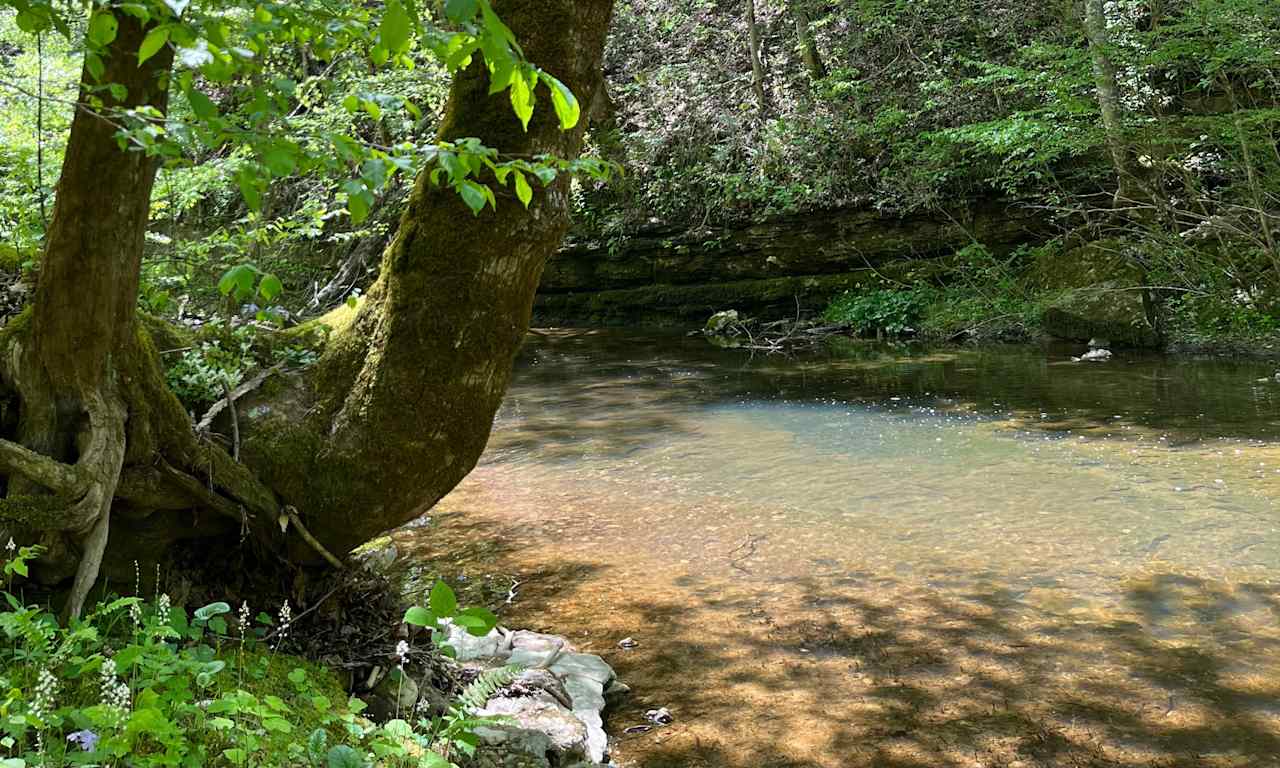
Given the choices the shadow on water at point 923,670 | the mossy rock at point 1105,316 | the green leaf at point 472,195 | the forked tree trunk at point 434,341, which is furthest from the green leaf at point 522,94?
the mossy rock at point 1105,316

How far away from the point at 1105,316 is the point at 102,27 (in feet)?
48.2

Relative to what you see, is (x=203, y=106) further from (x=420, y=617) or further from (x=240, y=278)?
(x=420, y=617)

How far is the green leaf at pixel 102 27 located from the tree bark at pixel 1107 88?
13.0m

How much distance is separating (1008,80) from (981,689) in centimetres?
1594

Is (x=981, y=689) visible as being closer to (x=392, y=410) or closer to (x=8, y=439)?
(x=392, y=410)

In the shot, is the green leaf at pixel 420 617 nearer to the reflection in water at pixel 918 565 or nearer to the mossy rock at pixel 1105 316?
the reflection in water at pixel 918 565

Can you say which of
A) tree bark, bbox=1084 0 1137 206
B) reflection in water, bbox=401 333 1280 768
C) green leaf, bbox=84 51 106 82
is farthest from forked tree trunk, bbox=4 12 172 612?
tree bark, bbox=1084 0 1137 206

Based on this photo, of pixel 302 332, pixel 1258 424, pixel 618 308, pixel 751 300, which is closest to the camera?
pixel 302 332

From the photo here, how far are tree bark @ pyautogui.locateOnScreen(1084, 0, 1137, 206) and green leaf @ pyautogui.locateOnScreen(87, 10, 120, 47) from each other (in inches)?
510

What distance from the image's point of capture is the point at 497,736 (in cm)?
331

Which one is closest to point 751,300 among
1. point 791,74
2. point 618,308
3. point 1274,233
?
point 618,308

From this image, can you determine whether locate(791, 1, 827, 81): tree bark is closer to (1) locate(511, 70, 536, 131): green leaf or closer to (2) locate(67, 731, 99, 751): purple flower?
(1) locate(511, 70, 536, 131): green leaf

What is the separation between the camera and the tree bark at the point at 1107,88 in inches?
508

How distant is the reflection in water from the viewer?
3.78 metres
